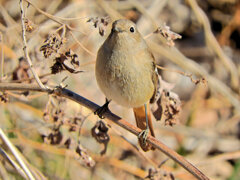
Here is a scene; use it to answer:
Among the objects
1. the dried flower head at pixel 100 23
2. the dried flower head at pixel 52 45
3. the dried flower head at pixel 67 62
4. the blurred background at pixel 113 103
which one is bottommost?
the blurred background at pixel 113 103

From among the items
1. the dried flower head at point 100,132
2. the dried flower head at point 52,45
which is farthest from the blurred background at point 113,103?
the dried flower head at point 100,132

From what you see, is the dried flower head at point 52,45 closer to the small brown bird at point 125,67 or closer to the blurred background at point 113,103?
the blurred background at point 113,103

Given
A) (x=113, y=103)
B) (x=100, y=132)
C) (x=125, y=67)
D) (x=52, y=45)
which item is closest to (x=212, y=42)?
(x=113, y=103)

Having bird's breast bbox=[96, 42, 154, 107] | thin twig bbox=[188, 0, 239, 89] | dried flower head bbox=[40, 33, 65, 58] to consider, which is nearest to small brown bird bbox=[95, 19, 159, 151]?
bird's breast bbox=[96, 42, 154, 107]

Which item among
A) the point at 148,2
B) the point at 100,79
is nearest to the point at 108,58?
the point at 100,79

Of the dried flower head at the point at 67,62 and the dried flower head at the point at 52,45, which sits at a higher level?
the dried flower head at the point at 52,45

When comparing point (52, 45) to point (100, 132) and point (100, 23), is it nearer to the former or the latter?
point (100, 23)

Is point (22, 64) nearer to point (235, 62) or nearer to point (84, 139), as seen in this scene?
point (84, 139)
